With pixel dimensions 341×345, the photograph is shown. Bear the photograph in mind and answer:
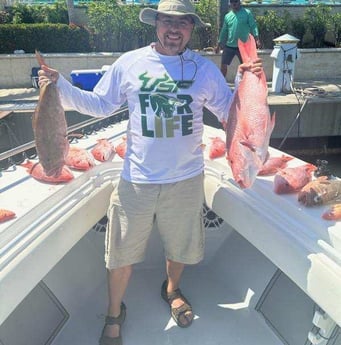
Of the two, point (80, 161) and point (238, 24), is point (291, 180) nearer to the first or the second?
point (80, 161)

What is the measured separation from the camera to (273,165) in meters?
2.75

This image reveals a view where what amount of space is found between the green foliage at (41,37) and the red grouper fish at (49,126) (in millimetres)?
10033

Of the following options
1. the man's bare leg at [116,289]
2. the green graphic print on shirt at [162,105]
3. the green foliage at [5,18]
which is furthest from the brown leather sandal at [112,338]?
the green foliage at [5,18]

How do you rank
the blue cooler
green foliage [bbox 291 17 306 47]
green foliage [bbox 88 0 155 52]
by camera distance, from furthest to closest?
green foliage [bbox 291 17 306 47]
green foliage [bbox 88 0 155 52]
the blue cooler

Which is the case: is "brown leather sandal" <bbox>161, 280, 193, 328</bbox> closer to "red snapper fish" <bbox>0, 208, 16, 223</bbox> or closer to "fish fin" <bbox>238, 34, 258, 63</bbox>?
"red snapper fish" <bbox>0, 208, 16, 223</bbox>

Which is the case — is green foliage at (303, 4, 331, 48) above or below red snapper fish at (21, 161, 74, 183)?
above

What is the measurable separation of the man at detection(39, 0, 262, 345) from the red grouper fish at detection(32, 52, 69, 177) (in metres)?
0.09

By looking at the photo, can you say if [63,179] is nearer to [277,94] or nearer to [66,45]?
[277,94]

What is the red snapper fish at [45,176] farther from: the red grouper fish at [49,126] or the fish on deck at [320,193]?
the fish on deck at [320,193]

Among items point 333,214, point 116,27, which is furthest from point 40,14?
point 333,214

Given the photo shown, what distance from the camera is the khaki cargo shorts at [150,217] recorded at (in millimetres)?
2375

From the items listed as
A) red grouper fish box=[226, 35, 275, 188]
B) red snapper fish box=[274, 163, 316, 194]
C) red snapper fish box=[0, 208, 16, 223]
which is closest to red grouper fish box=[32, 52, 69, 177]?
red snapper fish box=[0, 208, 16, 223]

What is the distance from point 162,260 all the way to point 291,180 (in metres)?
1.54

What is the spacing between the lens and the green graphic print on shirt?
2244 mm
